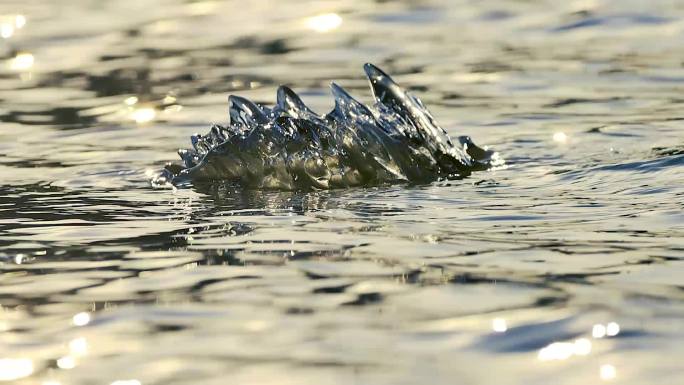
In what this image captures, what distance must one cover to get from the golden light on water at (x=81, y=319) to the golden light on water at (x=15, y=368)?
37cm

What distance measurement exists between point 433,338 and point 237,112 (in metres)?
4.03

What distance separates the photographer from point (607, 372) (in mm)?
3699

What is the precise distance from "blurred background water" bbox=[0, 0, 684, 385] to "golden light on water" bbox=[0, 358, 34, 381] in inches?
0.4

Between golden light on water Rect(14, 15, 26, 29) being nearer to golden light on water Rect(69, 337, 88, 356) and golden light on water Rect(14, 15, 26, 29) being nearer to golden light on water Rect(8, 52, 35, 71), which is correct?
golden light on water Rect(8, 52, 35, 71)

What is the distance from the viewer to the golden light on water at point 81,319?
4305mm

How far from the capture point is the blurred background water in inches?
155

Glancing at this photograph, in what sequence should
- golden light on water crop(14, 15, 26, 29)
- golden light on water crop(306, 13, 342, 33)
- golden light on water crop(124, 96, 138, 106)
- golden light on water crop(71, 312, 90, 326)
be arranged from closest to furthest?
golden light on water crop(71, 312, 90, 326)
golden light on water crop(124, 96, 138, 106)
golden light on water crop(306, 13, 342, 33)
golden light on water crop(14, 15, 26, 29)

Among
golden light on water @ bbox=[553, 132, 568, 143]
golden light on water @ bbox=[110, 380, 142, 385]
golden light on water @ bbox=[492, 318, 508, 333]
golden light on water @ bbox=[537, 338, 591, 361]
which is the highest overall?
golden light on water @ bbox=[553, 132, 568, 143]

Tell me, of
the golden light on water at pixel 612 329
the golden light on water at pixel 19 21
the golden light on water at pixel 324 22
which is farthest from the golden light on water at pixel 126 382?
the golden light on water at pixel 19 21

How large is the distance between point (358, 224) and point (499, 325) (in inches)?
72.3

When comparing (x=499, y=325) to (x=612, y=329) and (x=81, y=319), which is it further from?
(x=81, y=319)

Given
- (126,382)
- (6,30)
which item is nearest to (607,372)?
(126,382)

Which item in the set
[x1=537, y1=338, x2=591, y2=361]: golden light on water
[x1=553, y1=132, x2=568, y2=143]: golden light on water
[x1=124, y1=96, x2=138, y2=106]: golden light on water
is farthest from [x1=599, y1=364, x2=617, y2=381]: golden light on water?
[x1=124, y1=96, x2=138, y2=106]: golden light on water

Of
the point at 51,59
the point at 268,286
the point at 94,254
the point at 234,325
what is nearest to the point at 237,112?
the point at 94,254
